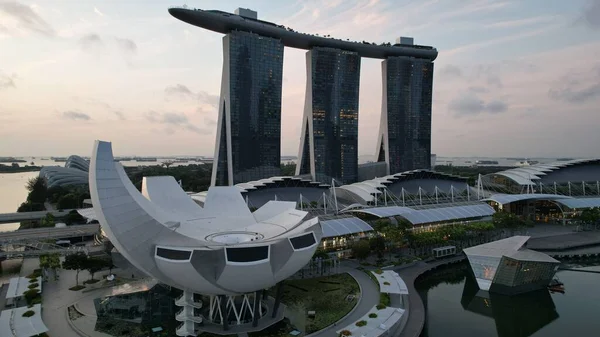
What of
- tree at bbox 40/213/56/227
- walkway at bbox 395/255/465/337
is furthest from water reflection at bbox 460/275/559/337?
tree at bbox 40/213/56/227

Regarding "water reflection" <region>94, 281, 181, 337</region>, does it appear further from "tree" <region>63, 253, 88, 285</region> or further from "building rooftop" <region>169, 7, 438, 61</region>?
"building rooftop" <region>169, 7, 438, 61</region>

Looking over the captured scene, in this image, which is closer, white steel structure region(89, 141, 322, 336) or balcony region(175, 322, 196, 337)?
white steel structure region(89, 141, 322, 336)

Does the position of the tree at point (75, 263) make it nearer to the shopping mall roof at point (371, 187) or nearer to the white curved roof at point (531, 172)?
the shopping mall roof at point (371, 187)

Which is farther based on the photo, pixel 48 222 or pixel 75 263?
pixel 48 222

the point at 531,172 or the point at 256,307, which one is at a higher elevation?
the point at 531,172

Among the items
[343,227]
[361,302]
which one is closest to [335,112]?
[343,227]

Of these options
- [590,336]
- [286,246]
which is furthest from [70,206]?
[590,336]

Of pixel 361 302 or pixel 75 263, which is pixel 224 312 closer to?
pixel 361 302
